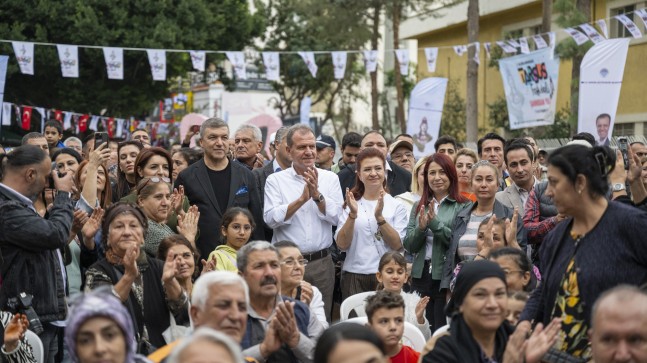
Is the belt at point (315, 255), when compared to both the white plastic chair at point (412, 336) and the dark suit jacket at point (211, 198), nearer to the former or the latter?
the dark suit jacket at point (211, 198)

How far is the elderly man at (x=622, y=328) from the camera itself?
477 centimetres

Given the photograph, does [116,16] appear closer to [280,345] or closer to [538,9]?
[538,9]

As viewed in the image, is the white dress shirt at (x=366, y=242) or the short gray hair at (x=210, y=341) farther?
the white dress shirt at (x=366, y=242)

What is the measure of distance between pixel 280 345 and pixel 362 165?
393 cm

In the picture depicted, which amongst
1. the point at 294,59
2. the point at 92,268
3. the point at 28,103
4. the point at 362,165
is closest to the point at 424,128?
the point at 362,165

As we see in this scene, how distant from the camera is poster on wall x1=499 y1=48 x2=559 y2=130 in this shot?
693 inches

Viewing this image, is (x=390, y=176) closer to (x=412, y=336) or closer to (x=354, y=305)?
(x=354, y=305)

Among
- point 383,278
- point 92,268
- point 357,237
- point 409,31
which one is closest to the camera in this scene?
point 92,268

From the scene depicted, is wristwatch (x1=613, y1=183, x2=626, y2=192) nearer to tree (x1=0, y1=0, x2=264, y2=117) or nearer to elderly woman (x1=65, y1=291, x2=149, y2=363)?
elderly woman (x1=65, y1=291, x2=149, y2=363)

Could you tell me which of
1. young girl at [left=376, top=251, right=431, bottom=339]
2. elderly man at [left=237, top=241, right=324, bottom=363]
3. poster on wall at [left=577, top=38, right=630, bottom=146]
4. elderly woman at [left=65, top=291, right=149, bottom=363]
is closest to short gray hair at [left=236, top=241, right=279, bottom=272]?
elderly man at [left=237, top=241, right=324, bottom=363]

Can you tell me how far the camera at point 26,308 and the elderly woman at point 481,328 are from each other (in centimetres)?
316

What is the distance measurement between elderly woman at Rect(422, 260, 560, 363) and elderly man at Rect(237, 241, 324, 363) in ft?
3.18

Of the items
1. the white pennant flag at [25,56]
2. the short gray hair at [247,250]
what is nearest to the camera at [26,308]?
the short gray hair at [247,250]

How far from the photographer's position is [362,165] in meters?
9.81
